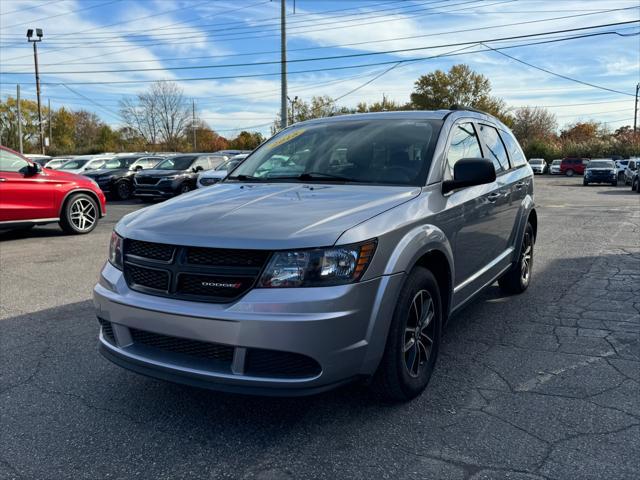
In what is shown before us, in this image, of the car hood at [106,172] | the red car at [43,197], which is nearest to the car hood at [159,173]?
the car hood at [106,172]

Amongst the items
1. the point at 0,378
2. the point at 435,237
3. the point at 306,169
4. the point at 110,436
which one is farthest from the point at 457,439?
the point at 0,378

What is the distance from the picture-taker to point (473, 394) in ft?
11.1

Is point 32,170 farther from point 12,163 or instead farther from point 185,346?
point 185,346

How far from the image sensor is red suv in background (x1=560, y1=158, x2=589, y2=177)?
5031 cm

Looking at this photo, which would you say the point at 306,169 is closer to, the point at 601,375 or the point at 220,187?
the point at 220,187

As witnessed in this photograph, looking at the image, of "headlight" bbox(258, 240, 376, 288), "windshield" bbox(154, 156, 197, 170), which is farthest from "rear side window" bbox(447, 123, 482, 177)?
"windshield" bbox(154, 156, 197, 170)

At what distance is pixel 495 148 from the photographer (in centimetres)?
511

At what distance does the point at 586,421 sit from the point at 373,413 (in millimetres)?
1162

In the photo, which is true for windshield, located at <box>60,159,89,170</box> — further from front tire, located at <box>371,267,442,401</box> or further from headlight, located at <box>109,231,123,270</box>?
front tire, located at <box>371,267,442,401</box>

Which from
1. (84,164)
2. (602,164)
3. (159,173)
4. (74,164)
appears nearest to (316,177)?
(159,173)

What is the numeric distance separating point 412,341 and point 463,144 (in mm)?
1787

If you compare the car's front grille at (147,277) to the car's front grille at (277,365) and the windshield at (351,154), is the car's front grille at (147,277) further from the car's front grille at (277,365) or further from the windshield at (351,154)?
the windshield at (351,154)

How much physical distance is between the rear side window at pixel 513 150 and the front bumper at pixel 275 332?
10.6 ft

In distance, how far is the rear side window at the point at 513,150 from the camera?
5.55m
